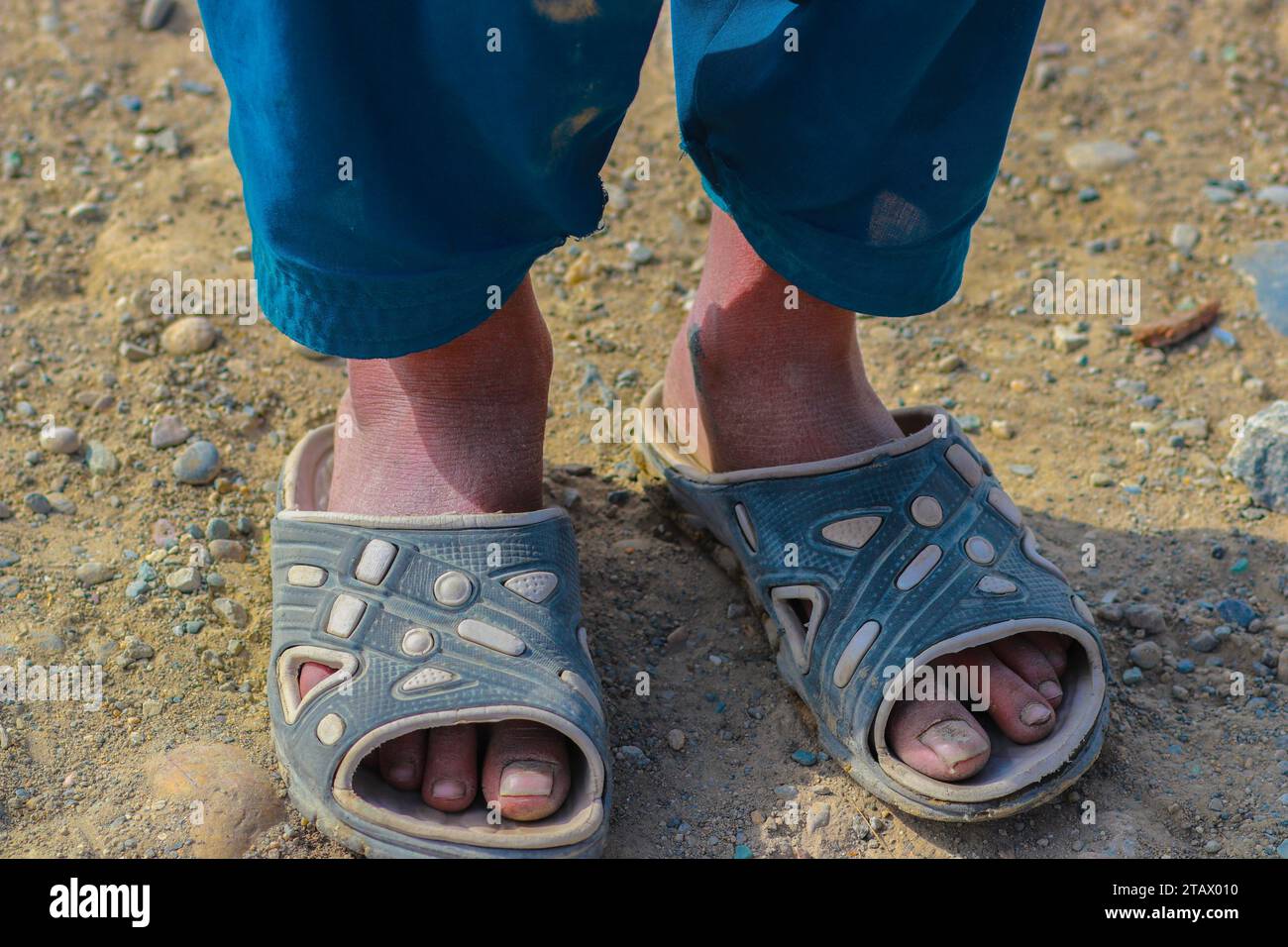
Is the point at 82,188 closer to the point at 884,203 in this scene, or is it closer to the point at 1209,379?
the point at 884,203

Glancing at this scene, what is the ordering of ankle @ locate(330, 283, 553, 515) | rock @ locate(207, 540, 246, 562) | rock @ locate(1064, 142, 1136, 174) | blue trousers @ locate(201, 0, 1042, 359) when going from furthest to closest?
rock @ locate(1064, 142, 1136, 174)
rock @ locate(207, 540, 246, 562)
ankle @ locate(330, 283, 553, 515)
blue trousers @ locate(201, 0, 1042, 359)

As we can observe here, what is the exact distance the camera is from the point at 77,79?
2844 mm

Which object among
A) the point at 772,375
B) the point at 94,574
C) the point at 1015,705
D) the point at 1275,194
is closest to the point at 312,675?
the point at 94,574

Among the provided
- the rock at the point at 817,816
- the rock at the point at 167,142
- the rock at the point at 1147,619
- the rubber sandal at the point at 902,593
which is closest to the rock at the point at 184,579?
the rubber sandal at the point at 902,593

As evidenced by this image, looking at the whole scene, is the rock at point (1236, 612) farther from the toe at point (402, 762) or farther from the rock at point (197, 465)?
the rock at point (197, 465)

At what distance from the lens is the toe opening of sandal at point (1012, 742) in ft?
4.83

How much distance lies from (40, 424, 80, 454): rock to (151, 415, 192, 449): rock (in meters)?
0.12

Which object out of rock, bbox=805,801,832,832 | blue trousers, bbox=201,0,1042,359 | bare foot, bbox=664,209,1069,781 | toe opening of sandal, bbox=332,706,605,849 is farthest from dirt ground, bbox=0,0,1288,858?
blue trousers, bbox=201,0,1042,359

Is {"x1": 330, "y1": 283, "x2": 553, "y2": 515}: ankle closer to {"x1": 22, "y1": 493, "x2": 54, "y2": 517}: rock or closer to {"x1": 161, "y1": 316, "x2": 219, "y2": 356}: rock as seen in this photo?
{"x1": 22, "y1": 493, "x2": 54, "y2": 517}: rock

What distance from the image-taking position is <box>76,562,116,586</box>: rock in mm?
1781

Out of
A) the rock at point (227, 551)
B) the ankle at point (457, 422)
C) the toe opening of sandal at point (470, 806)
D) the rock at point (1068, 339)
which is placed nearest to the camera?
the toe opening of sandal at point (470, 806)

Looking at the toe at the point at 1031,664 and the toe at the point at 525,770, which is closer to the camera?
the toe at the point at 525,770

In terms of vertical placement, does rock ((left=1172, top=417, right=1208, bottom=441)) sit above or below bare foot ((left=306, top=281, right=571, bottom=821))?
below

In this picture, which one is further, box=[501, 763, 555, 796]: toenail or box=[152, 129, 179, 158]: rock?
box=[152, 129, 179, 158]: rock
